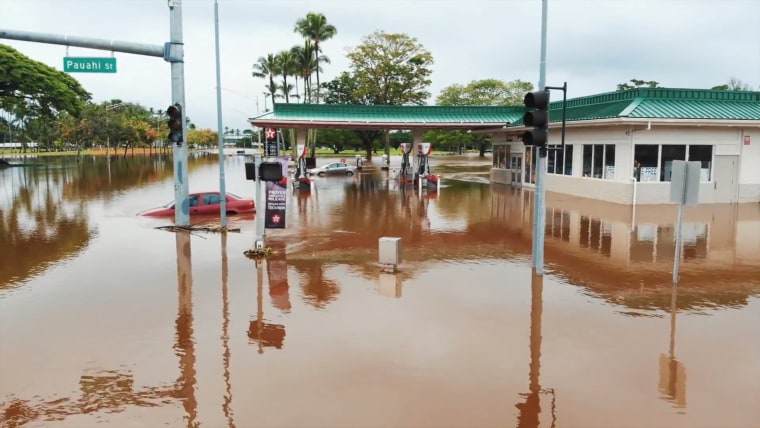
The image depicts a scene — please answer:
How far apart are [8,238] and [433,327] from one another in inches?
625

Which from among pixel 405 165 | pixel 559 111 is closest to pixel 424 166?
pixel 405 165

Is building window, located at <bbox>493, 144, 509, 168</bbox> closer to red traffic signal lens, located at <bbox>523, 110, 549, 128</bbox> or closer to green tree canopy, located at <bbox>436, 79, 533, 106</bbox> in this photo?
red traffic signal lens, located at <bbox>523, 110, 549, 128</bbox>

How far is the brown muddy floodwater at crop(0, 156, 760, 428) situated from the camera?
695 cm

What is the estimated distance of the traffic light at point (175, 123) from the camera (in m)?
17.7

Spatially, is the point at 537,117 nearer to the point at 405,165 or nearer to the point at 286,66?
the point at 405,165

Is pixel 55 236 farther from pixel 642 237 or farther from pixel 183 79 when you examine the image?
pixel 642 237

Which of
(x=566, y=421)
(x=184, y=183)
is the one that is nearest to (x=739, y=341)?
(x=566, y=421)

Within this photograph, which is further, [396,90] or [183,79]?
[396,90]

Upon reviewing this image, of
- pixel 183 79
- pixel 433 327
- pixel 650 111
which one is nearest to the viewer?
pixel 433 327

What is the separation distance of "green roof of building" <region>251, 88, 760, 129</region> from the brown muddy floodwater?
930 cm

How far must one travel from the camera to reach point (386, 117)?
3816cm

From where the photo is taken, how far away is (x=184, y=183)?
20203 mm

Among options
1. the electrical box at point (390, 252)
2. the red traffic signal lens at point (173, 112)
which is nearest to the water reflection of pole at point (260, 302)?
the electrical box at point (390, 252)

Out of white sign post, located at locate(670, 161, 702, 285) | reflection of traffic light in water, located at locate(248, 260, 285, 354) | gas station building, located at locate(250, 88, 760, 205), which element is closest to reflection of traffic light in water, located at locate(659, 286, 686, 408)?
white sign post, located at locate(670, 161, 702, 285)
